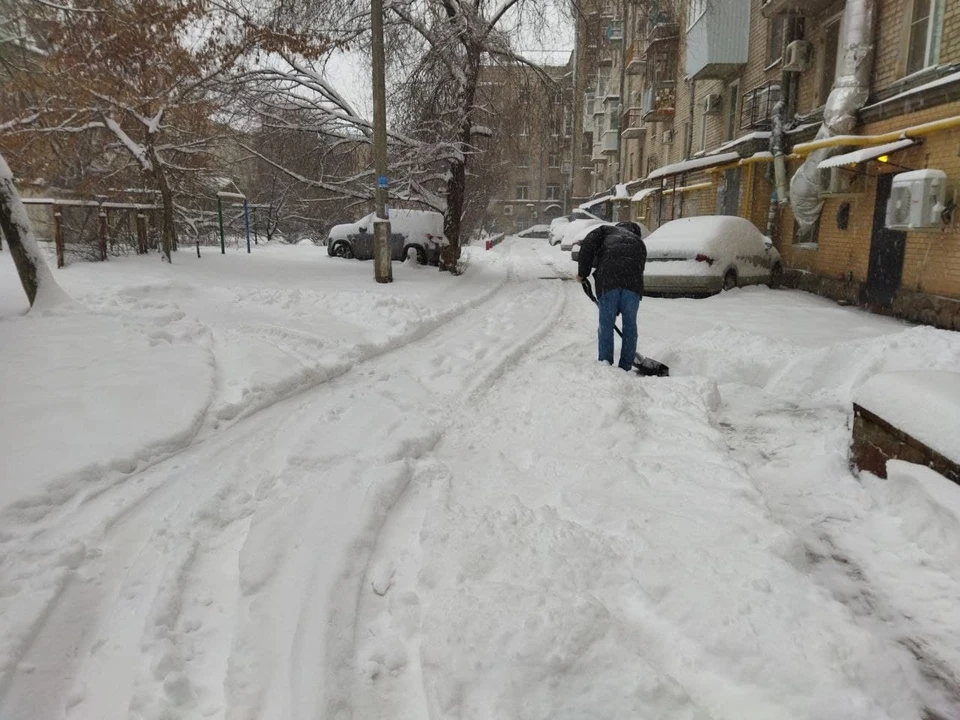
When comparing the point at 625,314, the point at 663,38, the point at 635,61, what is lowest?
the point at 625,314

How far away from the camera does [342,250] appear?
1820cm

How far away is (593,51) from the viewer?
1401 centimetres

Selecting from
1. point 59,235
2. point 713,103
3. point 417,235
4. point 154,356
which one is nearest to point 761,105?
point 713,103

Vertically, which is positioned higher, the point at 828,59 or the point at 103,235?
the point at 828,59

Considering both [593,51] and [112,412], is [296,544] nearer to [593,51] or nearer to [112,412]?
[112,412]

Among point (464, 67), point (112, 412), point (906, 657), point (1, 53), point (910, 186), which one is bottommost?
point (906, 657)

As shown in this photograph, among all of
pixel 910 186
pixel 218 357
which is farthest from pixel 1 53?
pixel 910 186

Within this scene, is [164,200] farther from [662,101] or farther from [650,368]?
[662,101]

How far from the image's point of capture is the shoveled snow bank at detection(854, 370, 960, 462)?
3.00 metres

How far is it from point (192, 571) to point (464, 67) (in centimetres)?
1215

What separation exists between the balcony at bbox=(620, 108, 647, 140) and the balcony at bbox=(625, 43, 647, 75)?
2238 millimetres

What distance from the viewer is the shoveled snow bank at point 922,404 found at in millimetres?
3000

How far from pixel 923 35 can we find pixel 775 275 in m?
4.59

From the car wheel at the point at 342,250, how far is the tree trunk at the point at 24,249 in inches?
446
